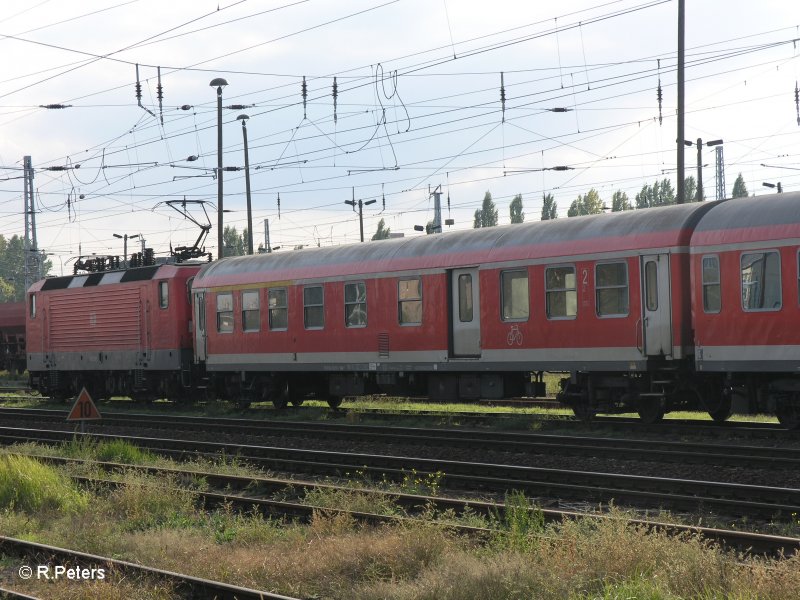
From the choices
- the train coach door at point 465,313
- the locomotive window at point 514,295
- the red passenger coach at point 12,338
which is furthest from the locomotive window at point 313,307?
the red passenger coach at point 12,338

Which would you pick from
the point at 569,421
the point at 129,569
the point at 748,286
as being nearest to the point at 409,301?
the point at 569,421

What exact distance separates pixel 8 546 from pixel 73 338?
21498 mm

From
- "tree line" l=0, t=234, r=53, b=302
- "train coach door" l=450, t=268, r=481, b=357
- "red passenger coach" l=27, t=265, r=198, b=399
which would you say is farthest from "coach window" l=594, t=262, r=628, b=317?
"tree line" l=0, t=234, r=53, b=302

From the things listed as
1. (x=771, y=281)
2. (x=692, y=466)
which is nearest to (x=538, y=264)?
(x=771, y=281)

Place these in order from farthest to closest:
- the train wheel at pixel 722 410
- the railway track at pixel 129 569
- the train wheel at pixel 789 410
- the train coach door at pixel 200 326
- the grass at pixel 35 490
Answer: the train coach door at pixel 200 326
the train wheel at pixel 722 410
the train wheel at pixel 789 410
the grass at pixel 35 490
the railway track at pixel 129 569

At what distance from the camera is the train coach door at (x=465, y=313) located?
2014cm

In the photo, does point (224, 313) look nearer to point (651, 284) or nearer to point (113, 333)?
point (113, 333)

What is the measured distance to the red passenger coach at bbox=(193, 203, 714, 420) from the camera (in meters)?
17.5

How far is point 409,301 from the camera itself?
70.2ft

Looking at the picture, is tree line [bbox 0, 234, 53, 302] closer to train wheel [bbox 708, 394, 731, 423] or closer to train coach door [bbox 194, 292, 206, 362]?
train coach door [bbox 194, 292, 206, 362]

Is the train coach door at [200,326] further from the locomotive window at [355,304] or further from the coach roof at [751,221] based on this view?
the coach roof at [751,221]

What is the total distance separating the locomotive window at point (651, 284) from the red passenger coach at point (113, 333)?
14.0 metres

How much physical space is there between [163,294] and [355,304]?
7631mm

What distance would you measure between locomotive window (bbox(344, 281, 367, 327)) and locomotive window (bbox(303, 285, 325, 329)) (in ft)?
2.73
